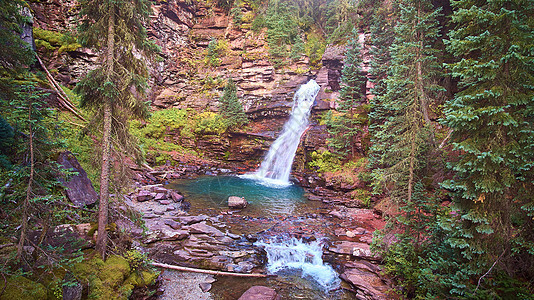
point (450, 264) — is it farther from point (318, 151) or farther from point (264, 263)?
point (318, 151)

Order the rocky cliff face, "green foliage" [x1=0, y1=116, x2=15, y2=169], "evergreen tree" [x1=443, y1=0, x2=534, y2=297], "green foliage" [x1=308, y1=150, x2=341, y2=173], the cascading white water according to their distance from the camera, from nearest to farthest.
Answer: "evergreen tree" [x1=443, y1=0, x2=534, y2=297] → "green foliage" [x1=0, y1=116, x2=15, y2=169] → the cascading white water → "green foliage" [x1=308, y1=150, x2=341, y2=173] → the rocky cliff face

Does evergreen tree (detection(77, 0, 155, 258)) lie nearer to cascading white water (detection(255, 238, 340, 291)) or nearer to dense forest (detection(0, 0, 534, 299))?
dense forest (detection(0, 0, 534, 299))

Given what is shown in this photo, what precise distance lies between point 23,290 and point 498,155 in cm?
973

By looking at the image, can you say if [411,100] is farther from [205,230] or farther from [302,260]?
[205,230]

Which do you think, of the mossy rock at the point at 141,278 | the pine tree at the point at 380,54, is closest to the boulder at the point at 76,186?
the mossy rock at the point at 141,278

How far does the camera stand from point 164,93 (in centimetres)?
3152

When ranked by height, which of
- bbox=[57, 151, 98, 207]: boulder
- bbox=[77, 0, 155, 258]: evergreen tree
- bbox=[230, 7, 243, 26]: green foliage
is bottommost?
bbox=[57, 151, 98, 207]: boulder

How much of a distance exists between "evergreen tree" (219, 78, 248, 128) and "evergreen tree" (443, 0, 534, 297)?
22.5 meters

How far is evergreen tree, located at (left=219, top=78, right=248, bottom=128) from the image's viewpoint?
26578 mm

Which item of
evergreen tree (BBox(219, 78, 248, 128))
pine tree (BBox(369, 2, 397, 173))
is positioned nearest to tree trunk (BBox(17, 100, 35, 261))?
pine tree (BBox(369, 2, 397, 173))

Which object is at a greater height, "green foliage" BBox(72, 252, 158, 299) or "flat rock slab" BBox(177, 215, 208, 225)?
"green foliage" BBox(72, 252, 158, 299)

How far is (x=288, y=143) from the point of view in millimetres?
25234

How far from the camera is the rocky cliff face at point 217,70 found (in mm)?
23484

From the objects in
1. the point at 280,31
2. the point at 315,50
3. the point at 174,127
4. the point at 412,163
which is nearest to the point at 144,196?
the point at 412,163
